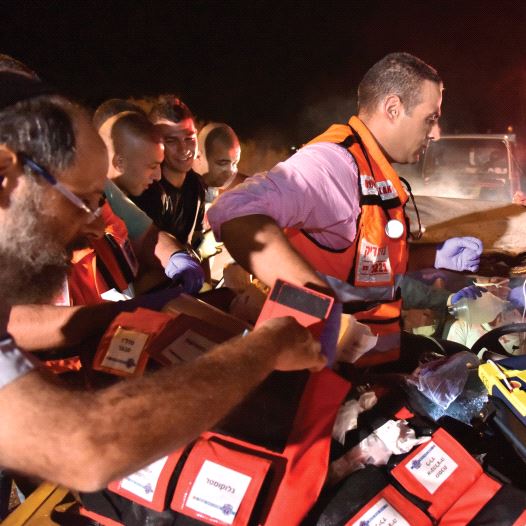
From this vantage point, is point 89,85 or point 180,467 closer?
point 180,467

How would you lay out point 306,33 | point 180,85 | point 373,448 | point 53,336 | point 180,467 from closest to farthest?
point 180,467
point 373,448
point 53,336
point 180,85
point 306,33

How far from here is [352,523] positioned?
55.1 inches

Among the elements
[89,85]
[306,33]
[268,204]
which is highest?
[306,33]

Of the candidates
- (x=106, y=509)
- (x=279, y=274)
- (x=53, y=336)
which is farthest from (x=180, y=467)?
(x=53, y=336)

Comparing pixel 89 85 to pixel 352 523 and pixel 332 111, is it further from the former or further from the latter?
pixel 352 523

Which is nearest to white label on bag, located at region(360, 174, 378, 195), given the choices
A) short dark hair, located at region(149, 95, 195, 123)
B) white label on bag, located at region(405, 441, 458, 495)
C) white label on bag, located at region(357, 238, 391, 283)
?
white label on bag, located at region(357, 238, 391, 283)

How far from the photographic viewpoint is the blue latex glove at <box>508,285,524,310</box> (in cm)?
331

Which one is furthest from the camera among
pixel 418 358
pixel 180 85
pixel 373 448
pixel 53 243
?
pixel 180 85

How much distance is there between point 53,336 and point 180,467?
80cm

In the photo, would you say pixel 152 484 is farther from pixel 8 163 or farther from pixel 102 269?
pixel 102 269

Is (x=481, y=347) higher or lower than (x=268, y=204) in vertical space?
lower

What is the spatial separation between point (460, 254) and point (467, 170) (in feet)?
20.1

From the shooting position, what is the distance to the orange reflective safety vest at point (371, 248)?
2092 mm

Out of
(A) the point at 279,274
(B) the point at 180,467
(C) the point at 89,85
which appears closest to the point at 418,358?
(A) the point at 279,274
